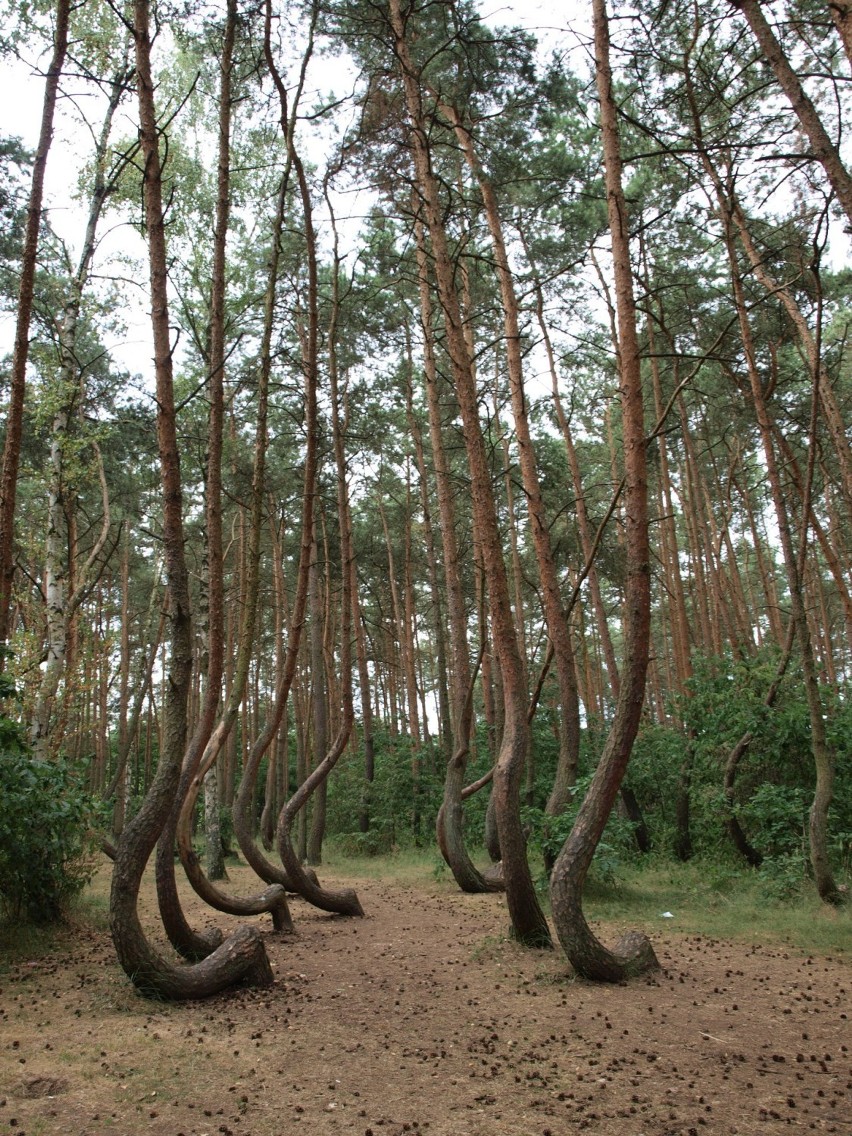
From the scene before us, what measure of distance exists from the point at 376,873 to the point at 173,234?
11.8 meters

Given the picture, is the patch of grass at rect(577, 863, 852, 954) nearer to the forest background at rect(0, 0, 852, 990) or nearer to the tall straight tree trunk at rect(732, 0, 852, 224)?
the forest background at rect(0, 0, 852, 990)

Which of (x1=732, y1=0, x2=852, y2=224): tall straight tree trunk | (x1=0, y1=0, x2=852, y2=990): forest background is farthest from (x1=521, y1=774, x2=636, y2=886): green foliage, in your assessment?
(x1=732, y1=0, x2=852, y2=224): tall straight tree trunk

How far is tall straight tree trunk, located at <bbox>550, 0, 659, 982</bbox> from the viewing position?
5375mm

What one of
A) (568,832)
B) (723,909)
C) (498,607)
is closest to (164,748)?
(498,607)

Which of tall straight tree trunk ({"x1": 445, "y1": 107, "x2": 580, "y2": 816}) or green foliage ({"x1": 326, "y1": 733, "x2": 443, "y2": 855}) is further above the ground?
tall straight tree trunk ({"x1": 445, "y1": 107, "x2": 580, "y2": 816})

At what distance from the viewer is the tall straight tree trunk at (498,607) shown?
6.45m

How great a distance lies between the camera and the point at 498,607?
6953 mm

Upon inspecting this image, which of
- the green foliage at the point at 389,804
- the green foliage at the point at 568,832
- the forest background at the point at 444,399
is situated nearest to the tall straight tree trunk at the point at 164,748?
the forest background at the point at 444,399

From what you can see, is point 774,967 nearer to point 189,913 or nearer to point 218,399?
point 189,913

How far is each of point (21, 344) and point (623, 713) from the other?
20.8 feet

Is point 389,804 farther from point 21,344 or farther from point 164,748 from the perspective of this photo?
point 21,344

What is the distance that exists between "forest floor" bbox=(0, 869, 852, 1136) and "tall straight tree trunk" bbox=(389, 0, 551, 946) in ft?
1.49

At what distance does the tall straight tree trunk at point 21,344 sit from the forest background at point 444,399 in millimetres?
56

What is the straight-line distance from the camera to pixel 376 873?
14.0 meters
